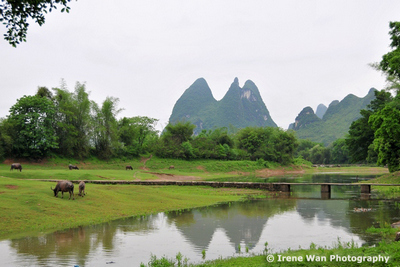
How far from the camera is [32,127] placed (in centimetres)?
5941

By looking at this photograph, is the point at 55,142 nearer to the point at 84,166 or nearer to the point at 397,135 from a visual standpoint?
the point at 84,166

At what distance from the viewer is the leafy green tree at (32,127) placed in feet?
192

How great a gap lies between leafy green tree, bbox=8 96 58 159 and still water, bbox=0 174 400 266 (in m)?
44.4

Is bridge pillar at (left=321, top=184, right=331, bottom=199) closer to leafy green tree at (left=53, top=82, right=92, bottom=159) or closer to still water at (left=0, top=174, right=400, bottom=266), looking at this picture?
still water at (left=0, top=174, right=400, bottom=266)

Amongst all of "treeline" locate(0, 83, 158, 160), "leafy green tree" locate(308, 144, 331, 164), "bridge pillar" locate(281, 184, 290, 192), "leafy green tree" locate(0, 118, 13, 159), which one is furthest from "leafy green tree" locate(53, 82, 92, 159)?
"leafy green tree" locate(308, 144, 331, 164)

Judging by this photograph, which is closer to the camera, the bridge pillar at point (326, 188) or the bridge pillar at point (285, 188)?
the bridge pillar at point (326, 188)

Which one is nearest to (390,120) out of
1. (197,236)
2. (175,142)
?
(197,236)

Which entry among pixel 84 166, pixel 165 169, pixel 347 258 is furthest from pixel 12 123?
pixel 347 258

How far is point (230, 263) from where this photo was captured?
1073 centimetres

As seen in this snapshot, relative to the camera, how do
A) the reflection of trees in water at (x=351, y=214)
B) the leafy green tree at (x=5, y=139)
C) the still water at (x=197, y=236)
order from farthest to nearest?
1. the leafy green tree at (x=5, y=139)
2. the reflection of trees in water at (x=351, y=214)
3. the still water at (x=197, y=236)

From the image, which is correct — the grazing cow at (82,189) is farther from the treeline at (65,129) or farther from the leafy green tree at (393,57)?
the treeline at (65,129)

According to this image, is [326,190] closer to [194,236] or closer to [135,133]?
[194,236]

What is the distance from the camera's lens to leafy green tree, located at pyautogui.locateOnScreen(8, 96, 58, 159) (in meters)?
58.4

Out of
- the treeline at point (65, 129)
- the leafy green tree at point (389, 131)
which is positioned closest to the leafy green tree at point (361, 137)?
the leafy green tree at point (389, 131)
